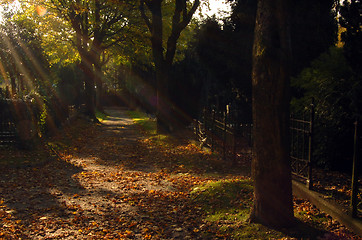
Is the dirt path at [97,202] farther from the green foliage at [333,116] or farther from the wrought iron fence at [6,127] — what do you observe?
the green foliage at [333,116]

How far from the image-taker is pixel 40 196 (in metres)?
8.51

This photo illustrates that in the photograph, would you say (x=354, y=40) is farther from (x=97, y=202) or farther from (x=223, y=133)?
(x=223, y=133)

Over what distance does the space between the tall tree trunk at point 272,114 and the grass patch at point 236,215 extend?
255mm

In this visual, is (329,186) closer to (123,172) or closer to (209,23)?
(123,172)

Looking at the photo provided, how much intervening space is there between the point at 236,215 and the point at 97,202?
329 cm

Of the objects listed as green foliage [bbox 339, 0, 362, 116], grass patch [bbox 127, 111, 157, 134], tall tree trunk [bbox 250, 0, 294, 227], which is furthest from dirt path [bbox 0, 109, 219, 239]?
grass patch [bbox 127, 111, 157, 134]

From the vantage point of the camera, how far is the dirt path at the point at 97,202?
6422 mm

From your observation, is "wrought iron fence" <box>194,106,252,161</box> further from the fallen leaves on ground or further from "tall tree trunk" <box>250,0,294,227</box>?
"tall tree trunk" <box>250,0,294,227</box>

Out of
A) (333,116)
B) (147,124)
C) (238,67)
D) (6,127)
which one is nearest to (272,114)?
(333,116)

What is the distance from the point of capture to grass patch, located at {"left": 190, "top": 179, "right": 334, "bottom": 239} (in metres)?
5.69

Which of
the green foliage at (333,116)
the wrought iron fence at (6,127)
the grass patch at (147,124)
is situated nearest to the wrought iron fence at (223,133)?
the green foliage at (333,116)

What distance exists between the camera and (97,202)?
26.7 feet

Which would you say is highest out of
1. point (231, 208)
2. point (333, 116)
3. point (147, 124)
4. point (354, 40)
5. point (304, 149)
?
point (354, 40)

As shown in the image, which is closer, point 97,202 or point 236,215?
point 236,215
